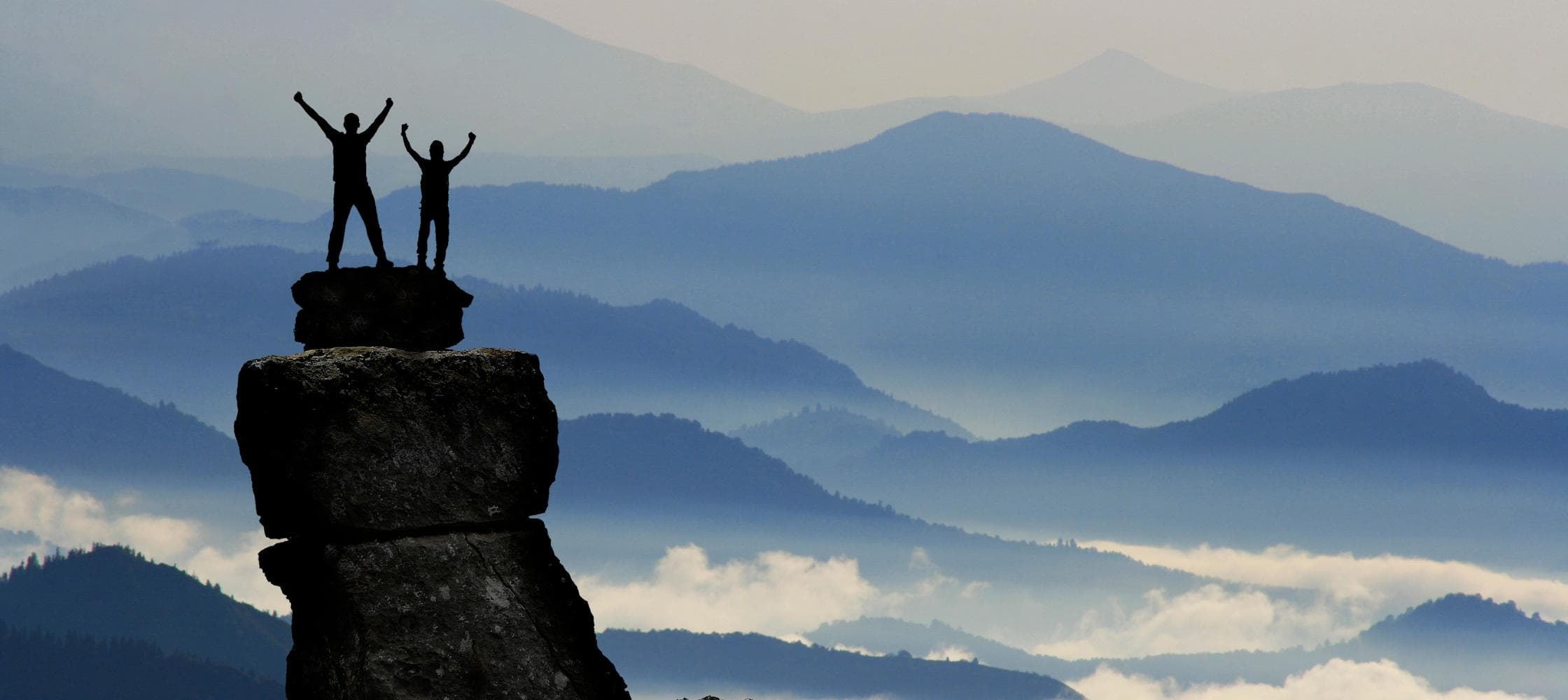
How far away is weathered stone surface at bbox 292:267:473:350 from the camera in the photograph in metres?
27.2

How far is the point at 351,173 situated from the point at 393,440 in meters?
5.00

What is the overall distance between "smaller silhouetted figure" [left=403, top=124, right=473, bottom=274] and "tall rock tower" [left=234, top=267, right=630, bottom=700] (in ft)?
5.45

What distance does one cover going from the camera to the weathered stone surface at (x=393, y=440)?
25.4 metres

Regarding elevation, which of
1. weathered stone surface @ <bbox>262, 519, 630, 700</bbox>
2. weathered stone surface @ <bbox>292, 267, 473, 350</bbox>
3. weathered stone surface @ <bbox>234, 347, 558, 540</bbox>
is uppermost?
weathered stone surface @ <bbox>292, 267, 473, 350</bbox>

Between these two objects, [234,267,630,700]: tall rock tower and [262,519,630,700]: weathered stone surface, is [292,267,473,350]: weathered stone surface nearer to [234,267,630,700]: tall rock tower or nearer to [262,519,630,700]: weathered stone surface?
[234,267,630,700]: tall rock tower

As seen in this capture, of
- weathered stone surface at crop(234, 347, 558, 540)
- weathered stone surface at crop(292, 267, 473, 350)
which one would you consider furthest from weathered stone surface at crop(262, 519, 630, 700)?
weathered stone surface at crop(292, 267, 473, 350)

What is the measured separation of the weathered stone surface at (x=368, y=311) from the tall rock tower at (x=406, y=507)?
0.02m

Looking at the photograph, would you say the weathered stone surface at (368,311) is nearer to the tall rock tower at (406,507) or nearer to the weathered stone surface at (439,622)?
the tall rock tower at (406,507)

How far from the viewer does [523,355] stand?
88.8ft

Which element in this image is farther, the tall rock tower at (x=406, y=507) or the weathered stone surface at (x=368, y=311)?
the weathered stone surface at (x=368, y=311)

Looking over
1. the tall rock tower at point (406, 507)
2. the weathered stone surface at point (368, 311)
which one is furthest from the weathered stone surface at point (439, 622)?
the weathered stone surface at point (368, 311)

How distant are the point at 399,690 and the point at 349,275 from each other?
5600 millimetres

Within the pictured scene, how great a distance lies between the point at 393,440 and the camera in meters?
25.8

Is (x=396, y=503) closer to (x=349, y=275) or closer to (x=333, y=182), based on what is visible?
(x=349, y=275)
